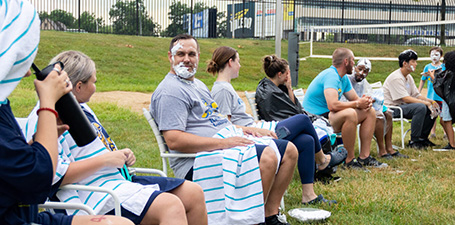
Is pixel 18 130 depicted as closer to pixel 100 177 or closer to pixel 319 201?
pixel 100 177

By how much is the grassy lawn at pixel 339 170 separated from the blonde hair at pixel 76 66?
2.28 meters

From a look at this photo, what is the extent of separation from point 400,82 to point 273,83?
11.6 ft

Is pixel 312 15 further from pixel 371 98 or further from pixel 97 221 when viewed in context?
pixel 97 221

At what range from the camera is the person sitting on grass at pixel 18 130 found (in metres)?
1.57

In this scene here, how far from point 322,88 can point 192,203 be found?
3875 mm

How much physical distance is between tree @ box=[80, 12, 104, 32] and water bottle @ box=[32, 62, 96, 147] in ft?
62.6

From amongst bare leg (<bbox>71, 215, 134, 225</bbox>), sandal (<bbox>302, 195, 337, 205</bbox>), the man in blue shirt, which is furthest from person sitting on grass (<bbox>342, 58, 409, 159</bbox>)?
bare leg (<bbox>71, 215, 134, 225</bbox>)

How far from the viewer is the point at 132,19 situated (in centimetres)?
2161

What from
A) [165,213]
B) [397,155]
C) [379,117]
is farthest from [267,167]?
[397,155]

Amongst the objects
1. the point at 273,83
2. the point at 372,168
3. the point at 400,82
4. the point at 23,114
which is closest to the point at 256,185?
the point at 273,83

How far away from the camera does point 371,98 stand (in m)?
6.62

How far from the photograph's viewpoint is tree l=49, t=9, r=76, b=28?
1986cm

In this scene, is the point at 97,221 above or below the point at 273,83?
below

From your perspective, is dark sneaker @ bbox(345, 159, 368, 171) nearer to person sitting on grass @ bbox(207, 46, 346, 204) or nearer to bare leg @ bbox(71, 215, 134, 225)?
person sitting on grass @ bbox(207, 46, 346, 204)
